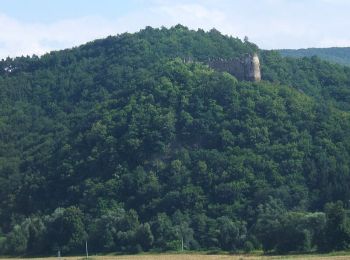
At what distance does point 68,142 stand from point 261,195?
26.0 metres

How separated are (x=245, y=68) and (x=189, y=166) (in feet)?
65.6

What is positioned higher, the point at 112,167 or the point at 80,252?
the point at 112,167

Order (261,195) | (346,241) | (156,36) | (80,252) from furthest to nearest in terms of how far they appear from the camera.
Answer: (156,36), (261,195), (80,252), (346,241)

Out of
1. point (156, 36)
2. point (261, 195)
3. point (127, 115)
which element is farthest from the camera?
point (156, 36)

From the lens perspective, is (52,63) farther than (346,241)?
Yes

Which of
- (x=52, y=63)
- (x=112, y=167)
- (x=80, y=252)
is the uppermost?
(x=52, y=63)

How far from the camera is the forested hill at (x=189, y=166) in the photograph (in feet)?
268

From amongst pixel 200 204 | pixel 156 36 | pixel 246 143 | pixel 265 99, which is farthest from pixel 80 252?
pixel 156 36

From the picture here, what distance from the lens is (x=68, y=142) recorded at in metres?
106

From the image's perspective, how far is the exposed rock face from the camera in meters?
111

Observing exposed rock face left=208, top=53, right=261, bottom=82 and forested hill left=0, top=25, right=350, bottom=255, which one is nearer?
forested hill left=0, top=25, right=350, bottom=255

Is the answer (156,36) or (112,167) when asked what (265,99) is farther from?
(156,36)

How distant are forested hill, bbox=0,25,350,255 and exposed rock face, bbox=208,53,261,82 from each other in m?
1.29

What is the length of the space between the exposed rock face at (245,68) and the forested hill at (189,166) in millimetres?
1290
